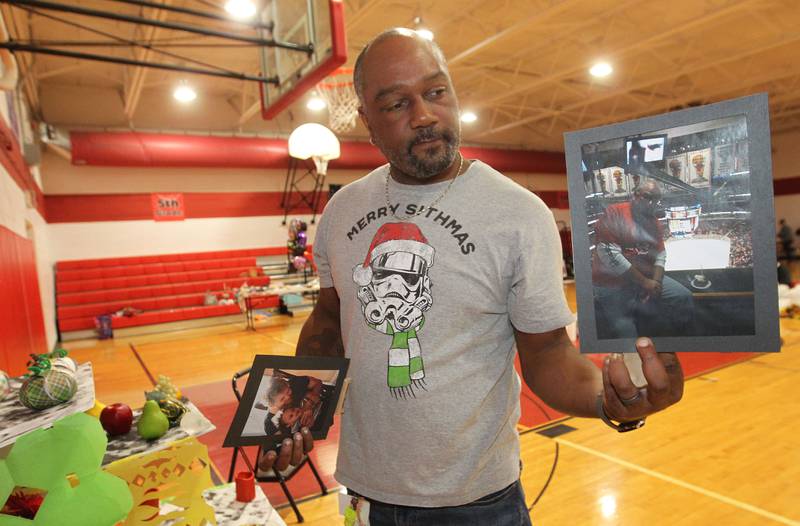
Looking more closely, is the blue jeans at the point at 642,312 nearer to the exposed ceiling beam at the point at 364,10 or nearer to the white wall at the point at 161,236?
the exposed ceiling beam at the point at 364,10

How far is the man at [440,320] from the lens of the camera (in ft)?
3.50

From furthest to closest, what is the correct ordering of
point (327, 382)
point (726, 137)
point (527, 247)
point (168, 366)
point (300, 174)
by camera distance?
point (300, 174) < point (168, 366) < point (327, 382) < point (527, 247) < point (726, 137)

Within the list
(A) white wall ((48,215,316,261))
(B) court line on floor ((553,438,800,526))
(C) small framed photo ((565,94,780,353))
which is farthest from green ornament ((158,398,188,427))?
(A) white wall ((48,215,316,261))

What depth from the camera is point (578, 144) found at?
2.82ft

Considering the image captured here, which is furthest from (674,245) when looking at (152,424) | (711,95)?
(711,95)

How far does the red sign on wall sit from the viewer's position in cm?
1223

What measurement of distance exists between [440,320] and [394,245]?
0.60 feet

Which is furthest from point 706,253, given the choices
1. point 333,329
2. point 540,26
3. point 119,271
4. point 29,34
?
point 119,271

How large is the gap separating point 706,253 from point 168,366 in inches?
289

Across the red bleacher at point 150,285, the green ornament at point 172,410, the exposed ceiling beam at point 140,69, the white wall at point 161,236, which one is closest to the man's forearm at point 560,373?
the green ornament at point 172,410

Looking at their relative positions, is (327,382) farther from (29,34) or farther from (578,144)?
(29,34)

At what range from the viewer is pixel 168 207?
12344 millimetres

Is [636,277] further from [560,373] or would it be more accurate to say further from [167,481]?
[167,481]

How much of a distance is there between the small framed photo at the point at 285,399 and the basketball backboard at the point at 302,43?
13.0 feet
